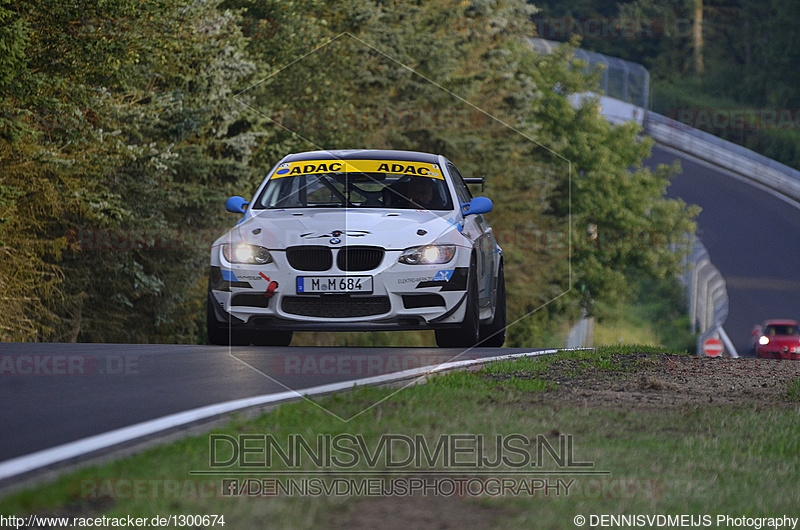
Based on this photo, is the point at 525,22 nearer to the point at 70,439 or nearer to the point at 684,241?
the point at 684,241

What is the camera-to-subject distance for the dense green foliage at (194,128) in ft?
67.9

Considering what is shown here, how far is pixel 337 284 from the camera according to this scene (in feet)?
36.1

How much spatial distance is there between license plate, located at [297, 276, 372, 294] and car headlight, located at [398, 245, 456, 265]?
402 millimetres

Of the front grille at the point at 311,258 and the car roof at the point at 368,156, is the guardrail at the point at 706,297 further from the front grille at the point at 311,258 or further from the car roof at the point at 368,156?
the front grille at the point at 311,258

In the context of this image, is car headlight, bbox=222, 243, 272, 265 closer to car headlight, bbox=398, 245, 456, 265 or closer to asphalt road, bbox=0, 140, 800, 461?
asphalt road, bbox=0, 140, 800, 461

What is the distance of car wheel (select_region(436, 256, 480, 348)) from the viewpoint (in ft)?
37.6

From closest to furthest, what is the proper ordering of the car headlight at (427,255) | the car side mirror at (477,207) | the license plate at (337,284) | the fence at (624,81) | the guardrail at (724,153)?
the license plate at (337,284) < the car headlight at (427,255) < the car side mirror at (477,207) < the guardrail at (724,153) < the fence at (624,81)

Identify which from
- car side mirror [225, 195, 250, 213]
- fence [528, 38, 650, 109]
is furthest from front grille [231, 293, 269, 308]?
fence [528, 38, 650, 109]

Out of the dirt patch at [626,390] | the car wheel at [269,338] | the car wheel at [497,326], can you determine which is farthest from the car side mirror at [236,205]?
the dirt patch at [626,390]

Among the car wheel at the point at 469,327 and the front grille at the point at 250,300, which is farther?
the car wheel at the point at 469,327

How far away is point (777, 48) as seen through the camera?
78.6m

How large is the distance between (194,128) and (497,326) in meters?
13.8

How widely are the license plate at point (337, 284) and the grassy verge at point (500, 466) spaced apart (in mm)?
1864

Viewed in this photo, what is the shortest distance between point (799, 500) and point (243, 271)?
652cm
